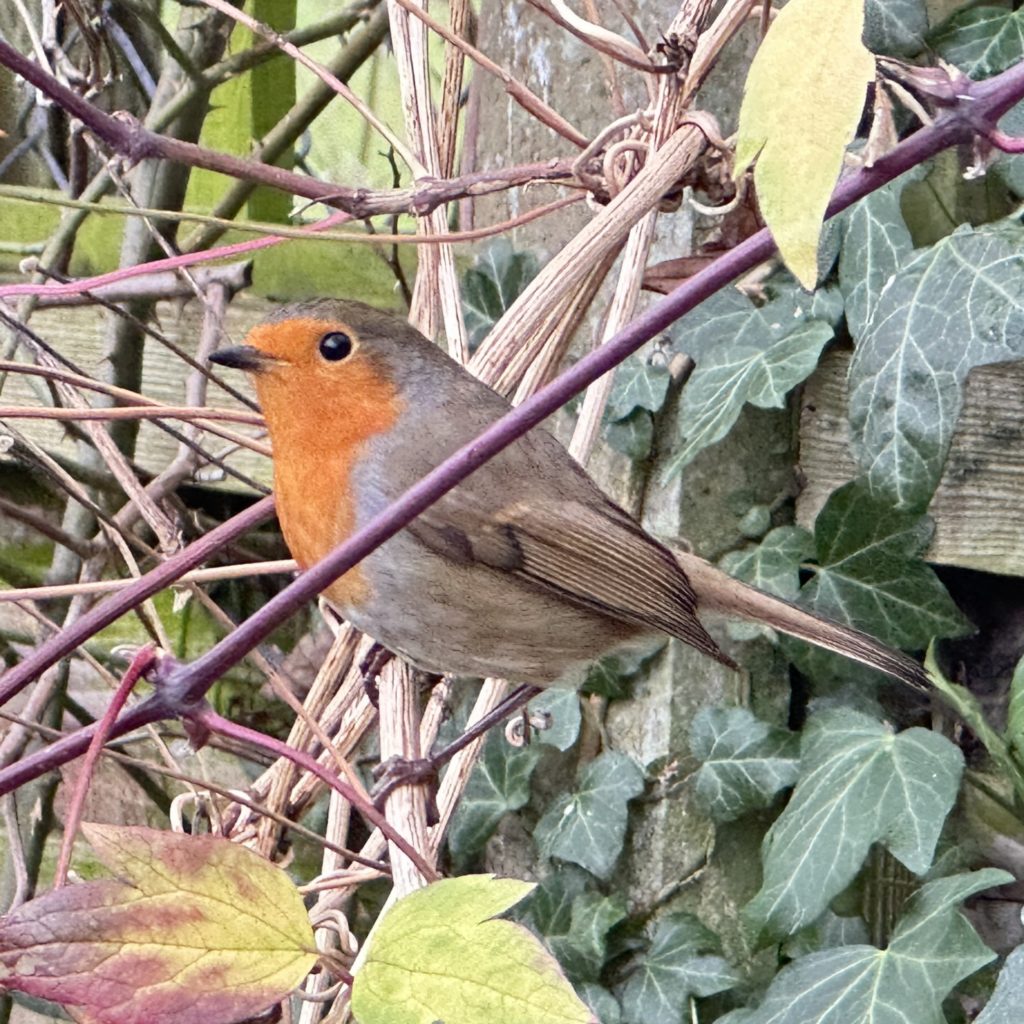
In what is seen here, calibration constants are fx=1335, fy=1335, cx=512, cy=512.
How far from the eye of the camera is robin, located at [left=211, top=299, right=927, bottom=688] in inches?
60.9

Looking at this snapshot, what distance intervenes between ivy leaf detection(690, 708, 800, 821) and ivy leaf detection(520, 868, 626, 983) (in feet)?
0.73

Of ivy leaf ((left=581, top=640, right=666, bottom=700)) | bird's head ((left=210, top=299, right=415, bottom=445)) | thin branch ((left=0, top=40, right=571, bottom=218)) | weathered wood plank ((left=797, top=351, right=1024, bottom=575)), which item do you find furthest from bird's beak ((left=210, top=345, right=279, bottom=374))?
weathered wood plank ((left=797, top=351, right=1024, bottom=575))

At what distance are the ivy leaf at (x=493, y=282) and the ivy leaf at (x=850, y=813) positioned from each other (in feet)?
2.81

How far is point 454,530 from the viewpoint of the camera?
1.69m

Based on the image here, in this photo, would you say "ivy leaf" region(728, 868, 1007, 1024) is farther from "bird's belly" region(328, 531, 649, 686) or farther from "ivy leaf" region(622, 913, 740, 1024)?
"bird's belly" region(328, 531, 649, 686)

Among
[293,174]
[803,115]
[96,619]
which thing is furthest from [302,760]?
[293,174]

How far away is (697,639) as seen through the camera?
1.72 metres

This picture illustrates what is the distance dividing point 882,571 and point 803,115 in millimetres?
1464

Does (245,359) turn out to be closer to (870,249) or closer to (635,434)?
(635,434)

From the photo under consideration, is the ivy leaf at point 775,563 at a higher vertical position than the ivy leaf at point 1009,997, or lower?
higher

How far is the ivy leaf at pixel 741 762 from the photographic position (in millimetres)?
1937

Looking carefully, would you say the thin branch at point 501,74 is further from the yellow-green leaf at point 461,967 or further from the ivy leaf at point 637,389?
the yellow-green leaf at point 461,967

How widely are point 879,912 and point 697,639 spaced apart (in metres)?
0.59

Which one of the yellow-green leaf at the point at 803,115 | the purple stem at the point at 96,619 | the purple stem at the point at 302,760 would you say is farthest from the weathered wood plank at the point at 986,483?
the yellow-green leaf at the point at 803,115
